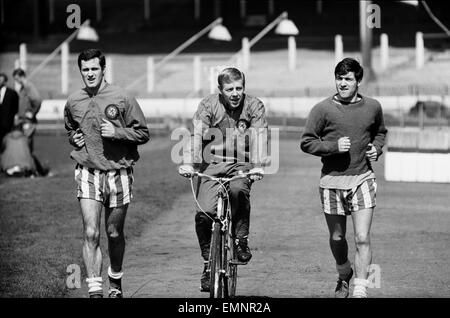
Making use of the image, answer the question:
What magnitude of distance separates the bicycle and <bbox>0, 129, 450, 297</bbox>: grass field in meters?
0.71

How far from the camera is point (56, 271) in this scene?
11.6 m

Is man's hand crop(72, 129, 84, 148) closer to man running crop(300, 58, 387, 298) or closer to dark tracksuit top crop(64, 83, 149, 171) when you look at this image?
dark tracksuit top crop(64, 83, 149, 171)

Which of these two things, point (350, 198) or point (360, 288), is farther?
point (350, 198)

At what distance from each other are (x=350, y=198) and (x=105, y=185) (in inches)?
70.7

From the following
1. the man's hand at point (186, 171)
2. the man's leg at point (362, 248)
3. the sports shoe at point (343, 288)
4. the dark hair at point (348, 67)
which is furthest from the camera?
the sports shoe at point (343, 288)

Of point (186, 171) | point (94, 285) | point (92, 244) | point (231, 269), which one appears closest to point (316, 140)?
point (186, 171)

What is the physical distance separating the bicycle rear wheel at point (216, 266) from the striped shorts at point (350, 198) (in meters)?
0.98

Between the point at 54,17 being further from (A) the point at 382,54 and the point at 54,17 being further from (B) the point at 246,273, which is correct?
(B) the point at 246,273

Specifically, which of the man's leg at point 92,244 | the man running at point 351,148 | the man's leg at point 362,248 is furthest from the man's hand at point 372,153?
the man's leg at point 92,244

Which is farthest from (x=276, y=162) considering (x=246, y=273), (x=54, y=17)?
(x=54, y=17)

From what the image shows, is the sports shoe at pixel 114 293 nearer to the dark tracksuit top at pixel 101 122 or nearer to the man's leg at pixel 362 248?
the dark tracksuit top at pixel 101 122

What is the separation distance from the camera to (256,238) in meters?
13.8

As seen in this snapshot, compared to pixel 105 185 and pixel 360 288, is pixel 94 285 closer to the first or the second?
pixel 105 185

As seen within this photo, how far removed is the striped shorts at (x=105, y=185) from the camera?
9492 millimetres
